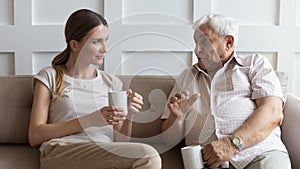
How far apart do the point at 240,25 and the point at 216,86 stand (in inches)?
24.0

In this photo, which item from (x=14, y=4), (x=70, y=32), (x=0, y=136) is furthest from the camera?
(x=14, y=4)

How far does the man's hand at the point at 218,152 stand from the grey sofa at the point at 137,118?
221 millimetres

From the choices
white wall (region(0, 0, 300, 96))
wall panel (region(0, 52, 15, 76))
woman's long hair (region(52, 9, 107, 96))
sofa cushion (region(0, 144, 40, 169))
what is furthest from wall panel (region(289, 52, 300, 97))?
wall panel (region(0, 52, 15, 76))

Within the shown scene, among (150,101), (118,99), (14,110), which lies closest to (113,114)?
(118,99)

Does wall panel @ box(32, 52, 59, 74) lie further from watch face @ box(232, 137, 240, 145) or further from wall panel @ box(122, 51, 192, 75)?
watch face @ box(232, 137, 240, 145)

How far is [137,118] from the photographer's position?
1950mm

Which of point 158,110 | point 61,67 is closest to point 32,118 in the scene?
point 61,67

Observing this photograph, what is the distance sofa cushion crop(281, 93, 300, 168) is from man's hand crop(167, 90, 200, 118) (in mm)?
451

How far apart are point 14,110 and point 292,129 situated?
1268 millimetres

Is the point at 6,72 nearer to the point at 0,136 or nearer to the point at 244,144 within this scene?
the point at 0,136

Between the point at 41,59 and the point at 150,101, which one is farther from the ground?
the point at 41,59

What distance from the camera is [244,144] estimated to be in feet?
5.88

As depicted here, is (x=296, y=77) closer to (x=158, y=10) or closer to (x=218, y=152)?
(x=158, y=10)

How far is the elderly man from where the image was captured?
1796 mm
